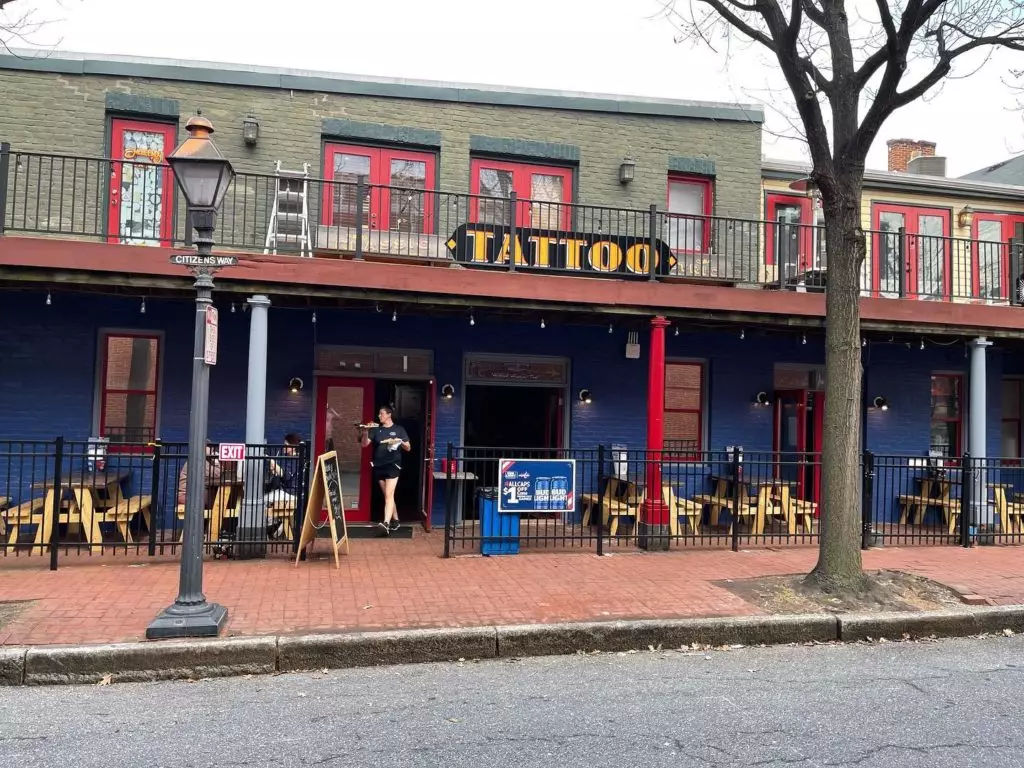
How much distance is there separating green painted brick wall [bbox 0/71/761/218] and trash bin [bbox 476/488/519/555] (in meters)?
5.01

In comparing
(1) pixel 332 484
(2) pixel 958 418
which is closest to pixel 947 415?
(2) pixel 958 418

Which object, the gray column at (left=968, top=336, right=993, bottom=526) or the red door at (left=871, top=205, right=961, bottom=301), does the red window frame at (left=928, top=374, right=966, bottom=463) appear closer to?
the red door at (left=871, top=205, right=961, bottom=301)

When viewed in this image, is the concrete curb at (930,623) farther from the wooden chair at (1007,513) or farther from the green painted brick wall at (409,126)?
the green painted brick wall at (409,126)

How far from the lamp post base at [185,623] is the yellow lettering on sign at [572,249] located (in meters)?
6.42

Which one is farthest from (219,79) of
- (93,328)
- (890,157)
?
(890,157)

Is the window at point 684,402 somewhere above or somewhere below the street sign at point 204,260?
below

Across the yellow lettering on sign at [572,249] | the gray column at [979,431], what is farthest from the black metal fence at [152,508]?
the gray column at [979,431]

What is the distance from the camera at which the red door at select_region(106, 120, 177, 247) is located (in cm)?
1000

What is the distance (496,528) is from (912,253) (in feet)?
29.6

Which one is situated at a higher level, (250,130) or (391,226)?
(250,130)

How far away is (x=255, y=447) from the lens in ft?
26.9

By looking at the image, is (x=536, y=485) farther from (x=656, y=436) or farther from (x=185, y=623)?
(x=185, y=623)

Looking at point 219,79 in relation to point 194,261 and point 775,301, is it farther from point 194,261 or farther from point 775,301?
point 775,301

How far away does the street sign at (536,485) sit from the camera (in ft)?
28.4
